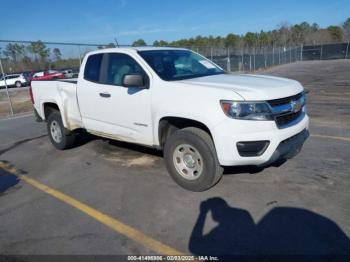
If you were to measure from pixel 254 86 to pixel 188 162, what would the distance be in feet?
4.29

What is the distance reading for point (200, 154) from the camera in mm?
4004

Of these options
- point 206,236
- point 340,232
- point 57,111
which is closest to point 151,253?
point 206,236

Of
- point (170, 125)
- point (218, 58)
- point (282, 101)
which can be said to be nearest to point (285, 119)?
point (282, 101)

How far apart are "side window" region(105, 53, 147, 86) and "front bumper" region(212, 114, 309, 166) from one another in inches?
66.1

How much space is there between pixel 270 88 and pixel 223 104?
0.65 m

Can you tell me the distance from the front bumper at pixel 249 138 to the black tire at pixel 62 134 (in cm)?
372

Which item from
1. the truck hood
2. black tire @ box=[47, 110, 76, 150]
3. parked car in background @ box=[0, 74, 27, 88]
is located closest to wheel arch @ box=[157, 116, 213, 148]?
the truck hood

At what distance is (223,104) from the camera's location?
3676 mm

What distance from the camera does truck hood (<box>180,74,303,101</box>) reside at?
12.0ft

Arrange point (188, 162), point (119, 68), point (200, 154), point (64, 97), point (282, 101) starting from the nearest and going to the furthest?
point (282, 101)
point (200, 154)
point (188, 162)
point (119, 68)
point (64, 97)

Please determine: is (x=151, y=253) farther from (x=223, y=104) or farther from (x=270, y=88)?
(x=270, y=88)

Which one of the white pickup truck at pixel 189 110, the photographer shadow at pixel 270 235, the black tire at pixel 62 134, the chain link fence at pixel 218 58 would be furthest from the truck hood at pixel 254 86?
the chain link fence at pixel 218 58

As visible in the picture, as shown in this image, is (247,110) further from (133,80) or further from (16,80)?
(16,80)

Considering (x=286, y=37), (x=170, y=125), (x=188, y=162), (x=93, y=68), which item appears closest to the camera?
(x=188, y=162)
